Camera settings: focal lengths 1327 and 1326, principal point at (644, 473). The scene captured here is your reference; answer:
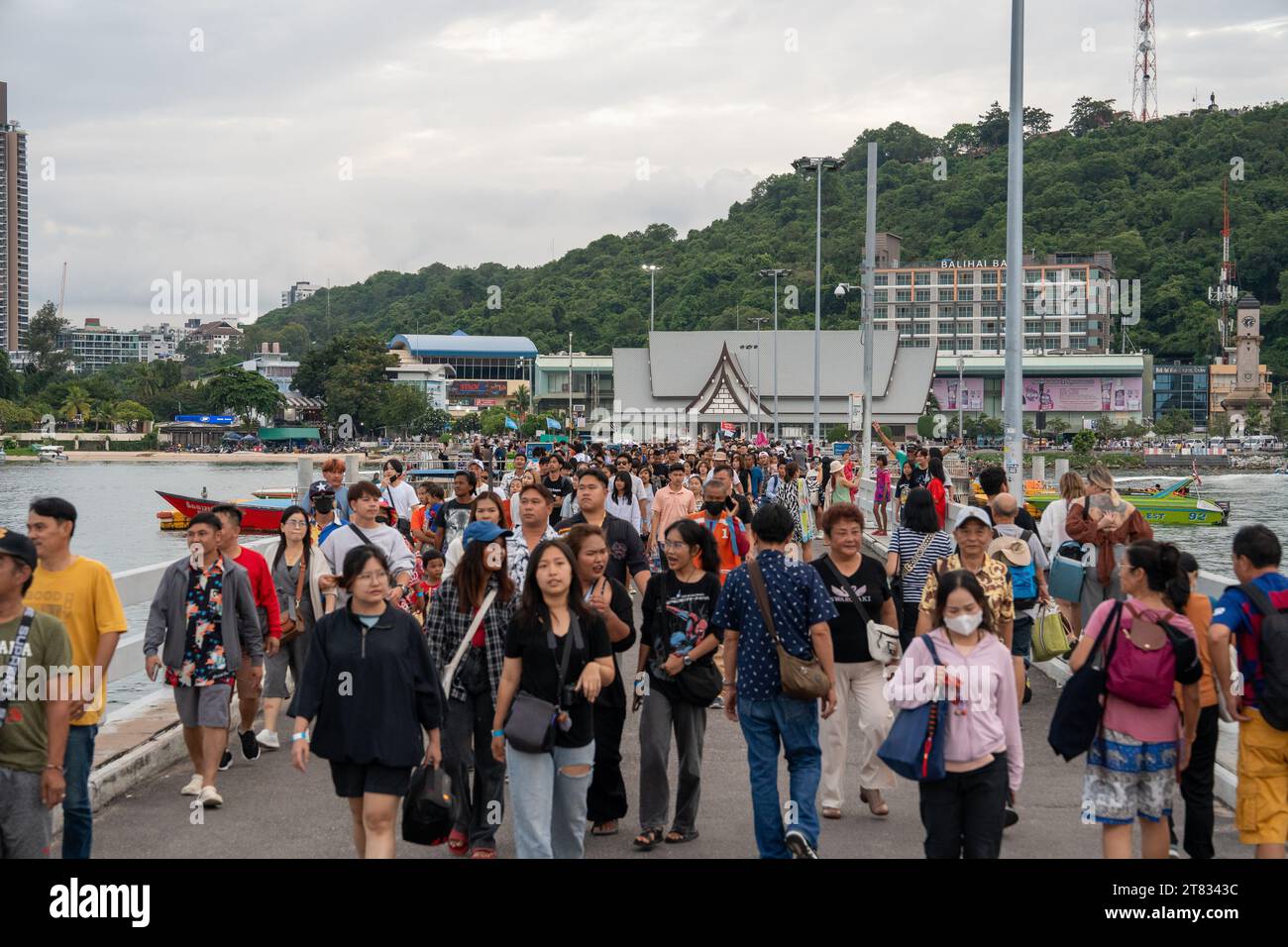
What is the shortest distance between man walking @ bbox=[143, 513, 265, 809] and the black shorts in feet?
6.91

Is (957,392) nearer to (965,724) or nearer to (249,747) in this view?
(249,747)

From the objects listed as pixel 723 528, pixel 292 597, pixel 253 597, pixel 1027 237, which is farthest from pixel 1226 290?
pixel 253 597

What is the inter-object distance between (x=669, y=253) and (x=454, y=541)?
479ft

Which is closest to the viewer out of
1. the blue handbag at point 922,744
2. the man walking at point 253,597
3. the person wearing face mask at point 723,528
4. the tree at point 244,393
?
the blue handbag at point 922,744

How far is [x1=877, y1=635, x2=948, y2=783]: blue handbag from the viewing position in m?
5.29

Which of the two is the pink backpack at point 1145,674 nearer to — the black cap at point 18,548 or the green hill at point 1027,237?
the black cap at point 18,548

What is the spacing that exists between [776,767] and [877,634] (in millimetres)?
1361

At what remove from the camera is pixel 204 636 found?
7.50 metres

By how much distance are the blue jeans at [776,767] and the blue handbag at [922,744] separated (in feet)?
2.94

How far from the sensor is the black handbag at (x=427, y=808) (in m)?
5.69

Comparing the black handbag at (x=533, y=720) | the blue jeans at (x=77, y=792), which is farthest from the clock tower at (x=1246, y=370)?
the blue jeans at (x=77, y=792)

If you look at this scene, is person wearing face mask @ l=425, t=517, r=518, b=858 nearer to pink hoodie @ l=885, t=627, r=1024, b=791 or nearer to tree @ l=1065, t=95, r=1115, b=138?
pink hoodie @ l=885, t=627, r=1024, b=791
